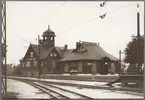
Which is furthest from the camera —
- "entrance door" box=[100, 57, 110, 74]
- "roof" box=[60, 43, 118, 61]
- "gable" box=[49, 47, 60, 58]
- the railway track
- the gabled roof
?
"entrance door" box=[100, 57, 110, 74]

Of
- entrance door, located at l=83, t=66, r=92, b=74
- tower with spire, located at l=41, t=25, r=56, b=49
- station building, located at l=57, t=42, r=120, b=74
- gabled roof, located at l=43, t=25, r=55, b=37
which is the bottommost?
entrance door, located at l=83, t=66, r=92, b=74

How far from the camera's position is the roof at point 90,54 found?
23.9 feet

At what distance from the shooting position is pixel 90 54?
8.29 meters

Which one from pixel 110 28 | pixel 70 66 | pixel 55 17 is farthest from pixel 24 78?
pixel 110 28

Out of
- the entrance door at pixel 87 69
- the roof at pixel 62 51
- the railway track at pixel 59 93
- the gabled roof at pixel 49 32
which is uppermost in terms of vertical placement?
the gabled roof at pixel 49 32

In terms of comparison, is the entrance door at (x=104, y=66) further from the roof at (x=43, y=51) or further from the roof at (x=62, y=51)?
the roof at (x=43, y=51)

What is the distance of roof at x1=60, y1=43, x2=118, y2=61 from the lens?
7.29 m

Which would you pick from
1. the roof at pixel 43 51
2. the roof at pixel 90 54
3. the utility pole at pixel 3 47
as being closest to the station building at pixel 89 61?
the roof at pixel 90 54

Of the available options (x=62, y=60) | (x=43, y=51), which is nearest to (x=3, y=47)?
(x=43, y=51)

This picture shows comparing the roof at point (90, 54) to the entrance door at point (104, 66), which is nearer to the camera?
the roof at point (90, 54)

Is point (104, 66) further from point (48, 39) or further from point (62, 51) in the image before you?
point (48, 39)

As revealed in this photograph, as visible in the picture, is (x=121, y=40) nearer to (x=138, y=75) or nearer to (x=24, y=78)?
(x=138, y=75)

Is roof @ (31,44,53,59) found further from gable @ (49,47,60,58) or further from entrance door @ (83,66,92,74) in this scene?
entrance door @ (83,66,92,74)

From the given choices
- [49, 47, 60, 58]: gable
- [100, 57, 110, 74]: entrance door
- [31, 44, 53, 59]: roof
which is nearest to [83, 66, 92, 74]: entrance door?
[100, 57, 110, 74]: entrance door
